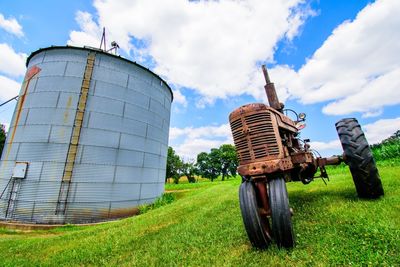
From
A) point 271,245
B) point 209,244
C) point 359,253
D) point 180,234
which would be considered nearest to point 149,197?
point 180,234

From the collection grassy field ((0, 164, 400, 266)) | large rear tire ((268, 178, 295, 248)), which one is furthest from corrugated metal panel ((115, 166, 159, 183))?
large rear tire ((268, 178, 295, 248))

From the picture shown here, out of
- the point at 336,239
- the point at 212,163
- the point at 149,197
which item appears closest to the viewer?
the point at 336,239

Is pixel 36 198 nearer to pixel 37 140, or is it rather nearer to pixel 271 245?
pixel 37 140

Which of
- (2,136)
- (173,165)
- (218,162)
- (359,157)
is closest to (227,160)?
(218,162)

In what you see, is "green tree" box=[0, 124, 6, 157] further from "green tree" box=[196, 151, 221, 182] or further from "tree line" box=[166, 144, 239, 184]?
"green tree" box=[196, 151, 221, 182]

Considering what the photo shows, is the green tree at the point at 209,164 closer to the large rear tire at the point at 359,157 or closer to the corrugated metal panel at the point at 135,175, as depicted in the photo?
the corrugated metal panel at the point at 135,175


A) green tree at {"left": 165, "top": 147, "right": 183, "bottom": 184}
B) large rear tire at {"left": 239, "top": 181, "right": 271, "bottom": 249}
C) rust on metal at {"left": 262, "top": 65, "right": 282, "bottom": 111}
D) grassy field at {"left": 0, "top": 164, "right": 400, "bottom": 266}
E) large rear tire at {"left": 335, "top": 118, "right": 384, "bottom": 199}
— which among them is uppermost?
green tree at {"left": 165, "top": 147, "right": 183, "bottom": 184}

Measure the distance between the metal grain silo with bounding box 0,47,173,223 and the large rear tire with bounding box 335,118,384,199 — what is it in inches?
471

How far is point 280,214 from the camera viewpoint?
308 cm

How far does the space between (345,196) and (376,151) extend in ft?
32.6

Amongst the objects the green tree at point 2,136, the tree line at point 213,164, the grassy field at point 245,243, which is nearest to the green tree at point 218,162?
the tree line at point 213,164

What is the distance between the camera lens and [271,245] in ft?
11.4

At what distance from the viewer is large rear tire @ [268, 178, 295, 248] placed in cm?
307

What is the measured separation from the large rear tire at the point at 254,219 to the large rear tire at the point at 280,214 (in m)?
0.22
